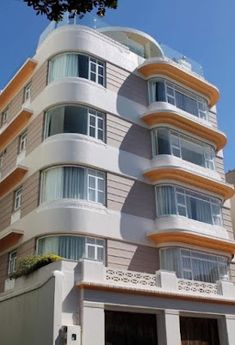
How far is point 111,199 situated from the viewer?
19.0 m

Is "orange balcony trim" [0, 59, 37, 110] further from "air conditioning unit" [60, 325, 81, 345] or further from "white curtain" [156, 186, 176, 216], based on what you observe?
"air conditioning unit" [60, 325, 81, 345]

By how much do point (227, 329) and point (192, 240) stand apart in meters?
3.96

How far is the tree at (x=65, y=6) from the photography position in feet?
28.2

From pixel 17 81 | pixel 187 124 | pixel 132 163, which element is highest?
pixel 17 81

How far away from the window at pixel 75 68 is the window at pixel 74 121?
1756mm

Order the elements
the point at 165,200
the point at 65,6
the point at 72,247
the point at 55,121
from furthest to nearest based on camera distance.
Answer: the point at 165,200 → the point at 55,121 → the point at 72,247 → the point at 65,6

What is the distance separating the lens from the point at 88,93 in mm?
20094

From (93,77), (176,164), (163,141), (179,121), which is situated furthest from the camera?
(179,121)

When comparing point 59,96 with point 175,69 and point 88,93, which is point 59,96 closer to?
point 88,93

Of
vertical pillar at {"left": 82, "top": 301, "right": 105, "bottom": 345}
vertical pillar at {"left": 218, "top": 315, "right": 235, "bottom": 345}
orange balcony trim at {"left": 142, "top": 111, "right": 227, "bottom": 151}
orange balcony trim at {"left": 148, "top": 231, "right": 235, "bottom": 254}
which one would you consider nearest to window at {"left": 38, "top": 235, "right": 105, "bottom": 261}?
orange balcony trim at {"left": 148, "top": 231, "right": 235, "bottom": 254}

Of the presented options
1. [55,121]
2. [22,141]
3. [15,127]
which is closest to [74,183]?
[55,121]

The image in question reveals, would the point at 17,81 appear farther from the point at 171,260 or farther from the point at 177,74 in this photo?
the point at 171,260

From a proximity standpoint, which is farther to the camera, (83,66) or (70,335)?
(83,66)

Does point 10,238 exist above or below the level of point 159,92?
below
